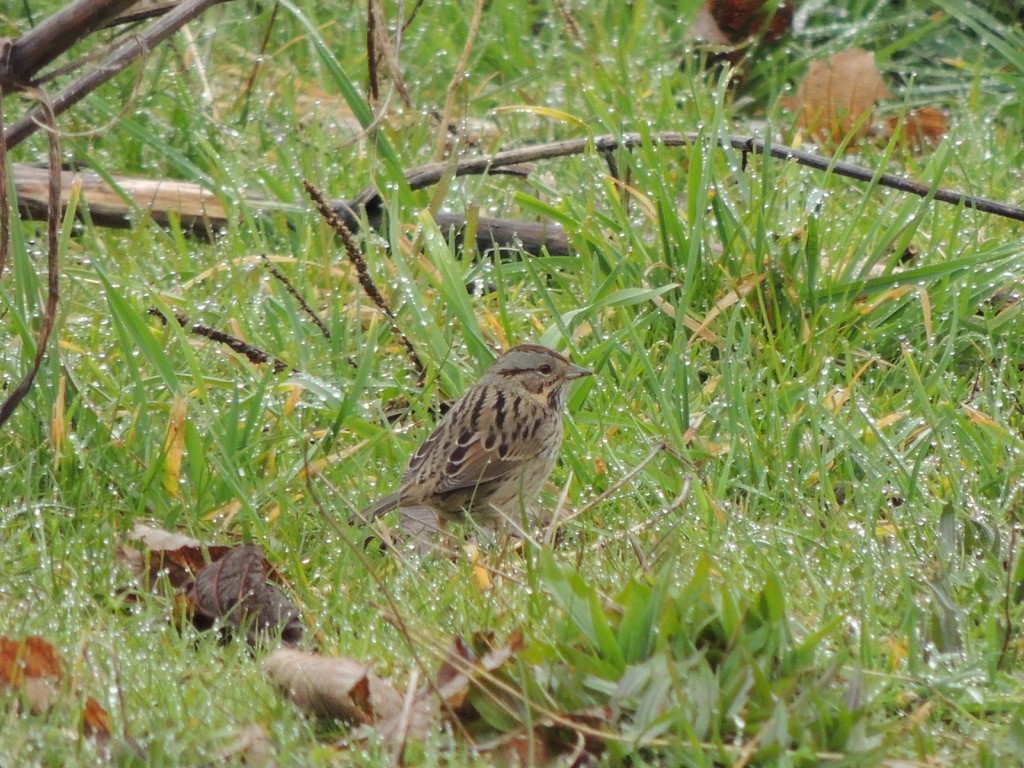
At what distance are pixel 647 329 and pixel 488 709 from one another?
250cm

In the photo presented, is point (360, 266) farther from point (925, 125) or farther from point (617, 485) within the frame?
point (925, 125)

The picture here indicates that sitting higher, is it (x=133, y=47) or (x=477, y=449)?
(x=133, y=47)

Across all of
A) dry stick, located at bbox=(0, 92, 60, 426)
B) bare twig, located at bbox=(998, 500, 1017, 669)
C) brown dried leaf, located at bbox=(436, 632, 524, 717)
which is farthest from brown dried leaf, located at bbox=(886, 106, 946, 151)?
brown dried leaf, located at bbox=(436, 632, 524, 717)

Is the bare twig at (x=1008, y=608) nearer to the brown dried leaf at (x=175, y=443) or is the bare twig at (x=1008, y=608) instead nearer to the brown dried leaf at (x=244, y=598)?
the brown dried leaf at (x=244, y=598)

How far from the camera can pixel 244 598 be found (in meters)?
3.76

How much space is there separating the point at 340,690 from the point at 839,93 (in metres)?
5.17

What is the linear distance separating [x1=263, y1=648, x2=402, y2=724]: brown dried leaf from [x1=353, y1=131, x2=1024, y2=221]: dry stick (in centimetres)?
276

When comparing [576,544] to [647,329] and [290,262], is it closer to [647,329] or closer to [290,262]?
[647,329]

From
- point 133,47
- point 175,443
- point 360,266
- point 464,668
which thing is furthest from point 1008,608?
point 360,266

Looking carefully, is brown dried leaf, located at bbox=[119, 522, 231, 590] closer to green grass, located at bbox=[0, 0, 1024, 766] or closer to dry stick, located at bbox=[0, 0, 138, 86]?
green grass, located at bbox=[0, 0, 1024, 766]

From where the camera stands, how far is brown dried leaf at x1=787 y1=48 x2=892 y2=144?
23.7ft

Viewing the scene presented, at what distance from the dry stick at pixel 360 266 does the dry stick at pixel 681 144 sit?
68cm

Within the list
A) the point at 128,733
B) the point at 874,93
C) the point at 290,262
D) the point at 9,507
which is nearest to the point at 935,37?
the point at 874,93

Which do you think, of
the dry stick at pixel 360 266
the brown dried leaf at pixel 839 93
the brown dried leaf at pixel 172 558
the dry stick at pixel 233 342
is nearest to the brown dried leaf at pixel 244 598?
the brown dried leaf at pixel 172 558
